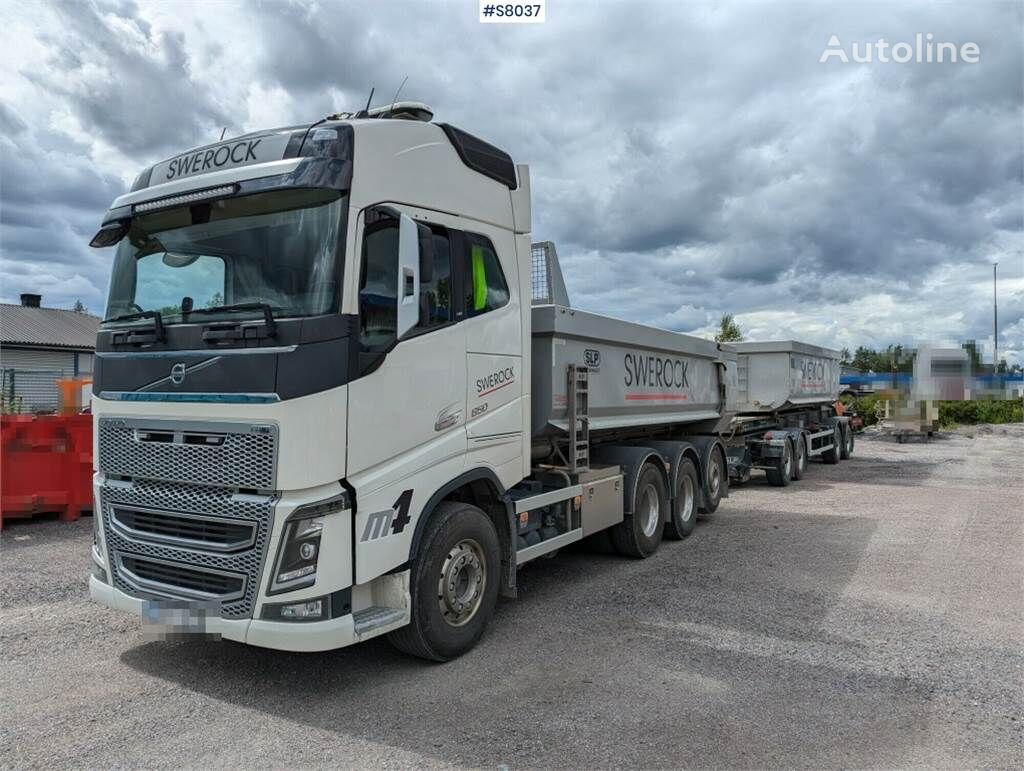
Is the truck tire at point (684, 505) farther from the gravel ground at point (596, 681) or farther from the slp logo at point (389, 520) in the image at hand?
the slp logo at point (389, 520)

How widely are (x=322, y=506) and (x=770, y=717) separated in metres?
2.81

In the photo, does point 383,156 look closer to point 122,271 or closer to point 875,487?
point 122,271

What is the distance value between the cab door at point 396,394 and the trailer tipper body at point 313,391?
1 centimetres

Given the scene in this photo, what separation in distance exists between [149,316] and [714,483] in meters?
7.87

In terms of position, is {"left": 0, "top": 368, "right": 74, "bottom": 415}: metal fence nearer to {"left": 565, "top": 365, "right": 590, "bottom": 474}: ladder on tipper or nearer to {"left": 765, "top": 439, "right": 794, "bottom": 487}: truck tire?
{"left": 765, "top": 439, "right": 794, "bottom": 487}: truck tire

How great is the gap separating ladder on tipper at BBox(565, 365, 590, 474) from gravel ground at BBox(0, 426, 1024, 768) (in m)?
1.23

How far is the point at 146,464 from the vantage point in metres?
4.41

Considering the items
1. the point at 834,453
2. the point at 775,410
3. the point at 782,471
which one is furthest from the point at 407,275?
the point at 834,453

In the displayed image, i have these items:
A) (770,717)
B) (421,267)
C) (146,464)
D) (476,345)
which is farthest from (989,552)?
(146,464)

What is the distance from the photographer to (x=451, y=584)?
4.82 metres

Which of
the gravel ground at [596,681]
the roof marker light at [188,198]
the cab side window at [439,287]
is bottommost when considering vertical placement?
the gravel ground at [596,681]

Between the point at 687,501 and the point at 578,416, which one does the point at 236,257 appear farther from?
the point at 687,501

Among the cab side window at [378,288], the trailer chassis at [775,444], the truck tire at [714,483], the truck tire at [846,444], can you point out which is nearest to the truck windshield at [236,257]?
the cab side window at [378,288]

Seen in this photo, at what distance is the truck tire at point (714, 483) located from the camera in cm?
986
